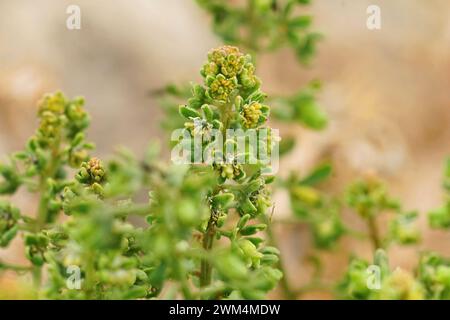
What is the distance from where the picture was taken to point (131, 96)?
11.4 ft

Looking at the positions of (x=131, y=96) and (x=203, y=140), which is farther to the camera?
(x=131, y=96)

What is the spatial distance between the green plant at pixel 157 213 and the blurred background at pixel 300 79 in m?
1.32

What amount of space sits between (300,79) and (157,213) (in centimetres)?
254

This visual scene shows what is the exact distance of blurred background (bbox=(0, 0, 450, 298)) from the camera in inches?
129

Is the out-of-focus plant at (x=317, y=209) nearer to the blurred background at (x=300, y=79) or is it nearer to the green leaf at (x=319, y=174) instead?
the green leaf at (x=319, y=174)

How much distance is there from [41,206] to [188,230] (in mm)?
804

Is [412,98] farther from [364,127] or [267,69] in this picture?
[267,69]

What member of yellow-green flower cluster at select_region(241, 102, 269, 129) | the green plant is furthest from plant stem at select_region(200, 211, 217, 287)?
yellow-green flower cluster at select_region(241, 102, 269, 129)

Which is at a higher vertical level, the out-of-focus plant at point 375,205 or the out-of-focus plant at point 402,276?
the out-of-focus plant at point 375,205

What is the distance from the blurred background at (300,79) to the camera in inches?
129

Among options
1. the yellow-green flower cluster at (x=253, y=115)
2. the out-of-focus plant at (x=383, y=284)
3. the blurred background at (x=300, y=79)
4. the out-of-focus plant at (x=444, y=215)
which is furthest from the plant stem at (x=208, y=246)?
the blurred background at (x=300, y=79)

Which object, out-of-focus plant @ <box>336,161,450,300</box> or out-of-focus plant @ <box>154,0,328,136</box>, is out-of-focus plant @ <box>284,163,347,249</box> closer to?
out-of-focus plant @ <box>154,0,328,136</box>

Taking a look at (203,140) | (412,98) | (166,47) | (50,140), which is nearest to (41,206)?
(50,140)

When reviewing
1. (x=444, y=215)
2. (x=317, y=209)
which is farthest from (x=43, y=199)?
(x=317, y=209)
